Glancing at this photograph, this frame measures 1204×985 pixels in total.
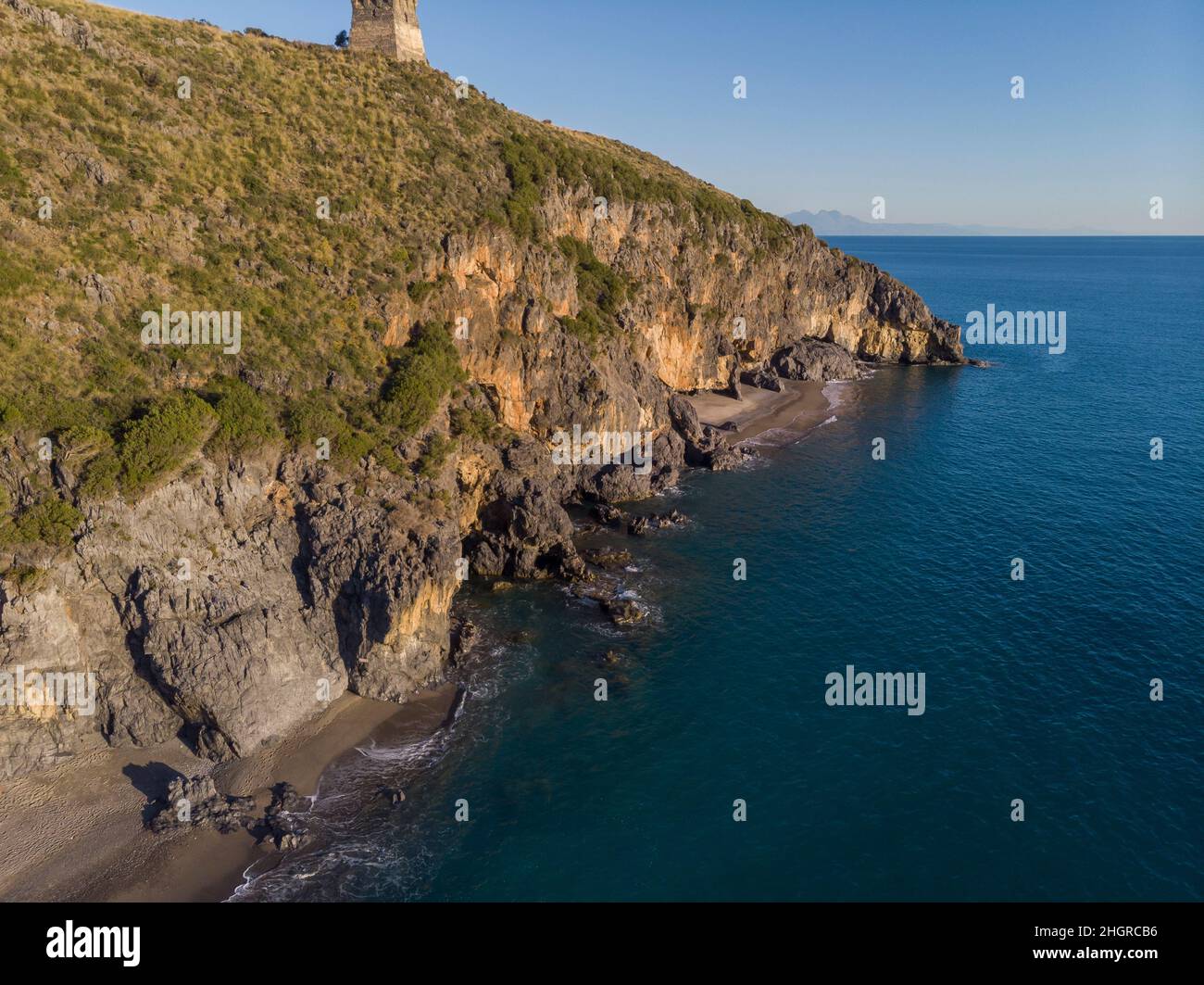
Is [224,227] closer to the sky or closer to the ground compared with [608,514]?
closer to the sky

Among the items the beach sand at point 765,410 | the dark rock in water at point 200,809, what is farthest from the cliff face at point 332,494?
the beach sand at point 765,410

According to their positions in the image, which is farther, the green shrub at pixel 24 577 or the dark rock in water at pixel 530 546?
the dark rock in water at pixel 530 546

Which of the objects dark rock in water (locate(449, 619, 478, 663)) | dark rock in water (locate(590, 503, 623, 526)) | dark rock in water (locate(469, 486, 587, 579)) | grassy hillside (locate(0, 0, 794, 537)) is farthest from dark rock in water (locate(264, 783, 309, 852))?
dark rock in water (locate(590, 503, 623, 526))

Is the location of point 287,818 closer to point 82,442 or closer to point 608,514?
point 82,442

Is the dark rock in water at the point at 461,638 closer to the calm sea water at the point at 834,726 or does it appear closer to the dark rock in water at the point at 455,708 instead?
the calm sea water at the point at 834,726

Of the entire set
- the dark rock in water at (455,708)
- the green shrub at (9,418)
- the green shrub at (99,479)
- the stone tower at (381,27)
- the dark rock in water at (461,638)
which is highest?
the stone tower at (381,27)

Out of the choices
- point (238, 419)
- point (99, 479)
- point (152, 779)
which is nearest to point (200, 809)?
point (152, 779)

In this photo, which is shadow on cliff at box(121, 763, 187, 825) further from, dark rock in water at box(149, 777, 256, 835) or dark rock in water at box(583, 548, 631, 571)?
dark rock in water at box(583, 548, 631, 571)
